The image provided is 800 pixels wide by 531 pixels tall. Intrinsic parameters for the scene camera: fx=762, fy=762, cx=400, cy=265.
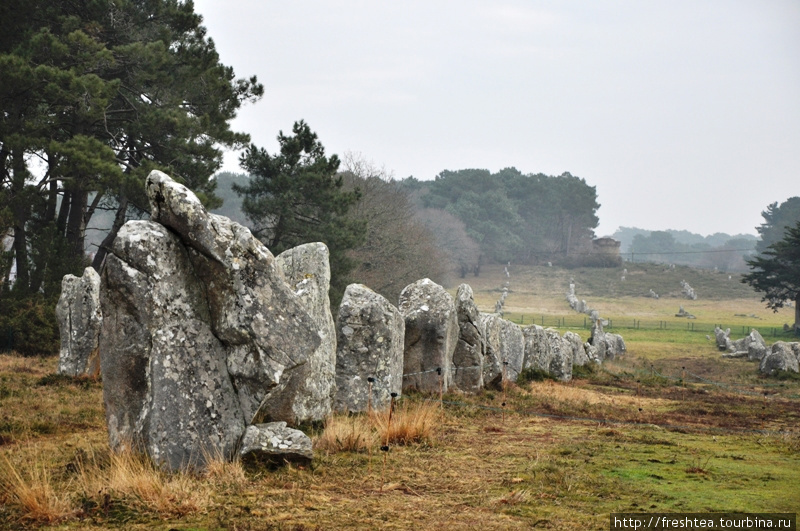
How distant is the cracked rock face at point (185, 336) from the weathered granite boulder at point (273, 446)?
0.18 meters

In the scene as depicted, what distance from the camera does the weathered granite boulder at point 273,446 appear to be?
7.64m

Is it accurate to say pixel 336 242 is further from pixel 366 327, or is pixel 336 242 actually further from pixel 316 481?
pixel 316 481

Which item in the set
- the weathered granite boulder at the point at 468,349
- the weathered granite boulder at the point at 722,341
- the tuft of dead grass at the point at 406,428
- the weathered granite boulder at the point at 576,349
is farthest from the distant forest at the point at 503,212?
the tuft of dead grass at the point at 406,428

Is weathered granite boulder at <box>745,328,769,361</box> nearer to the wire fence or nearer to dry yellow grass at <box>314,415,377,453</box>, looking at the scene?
the wire fence

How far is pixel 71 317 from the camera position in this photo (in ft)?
52.1

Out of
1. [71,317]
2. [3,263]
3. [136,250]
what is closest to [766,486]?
[136,250]

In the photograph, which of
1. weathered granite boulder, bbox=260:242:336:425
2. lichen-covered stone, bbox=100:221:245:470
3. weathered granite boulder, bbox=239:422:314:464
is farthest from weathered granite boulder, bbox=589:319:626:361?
lichen-covered stone, bbox=100:221:245:470

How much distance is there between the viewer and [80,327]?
619 inches

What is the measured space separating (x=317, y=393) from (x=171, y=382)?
137 inches

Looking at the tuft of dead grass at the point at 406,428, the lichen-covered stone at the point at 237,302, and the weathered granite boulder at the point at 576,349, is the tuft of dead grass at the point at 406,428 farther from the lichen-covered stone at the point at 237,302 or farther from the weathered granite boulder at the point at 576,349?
the weathered granite boulder at the point at 576,349

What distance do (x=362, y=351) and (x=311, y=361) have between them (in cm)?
172

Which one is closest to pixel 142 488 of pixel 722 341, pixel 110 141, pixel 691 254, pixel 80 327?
pixel 80 327

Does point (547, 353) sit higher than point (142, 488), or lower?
lower

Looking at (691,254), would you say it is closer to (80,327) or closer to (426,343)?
(426,343)
